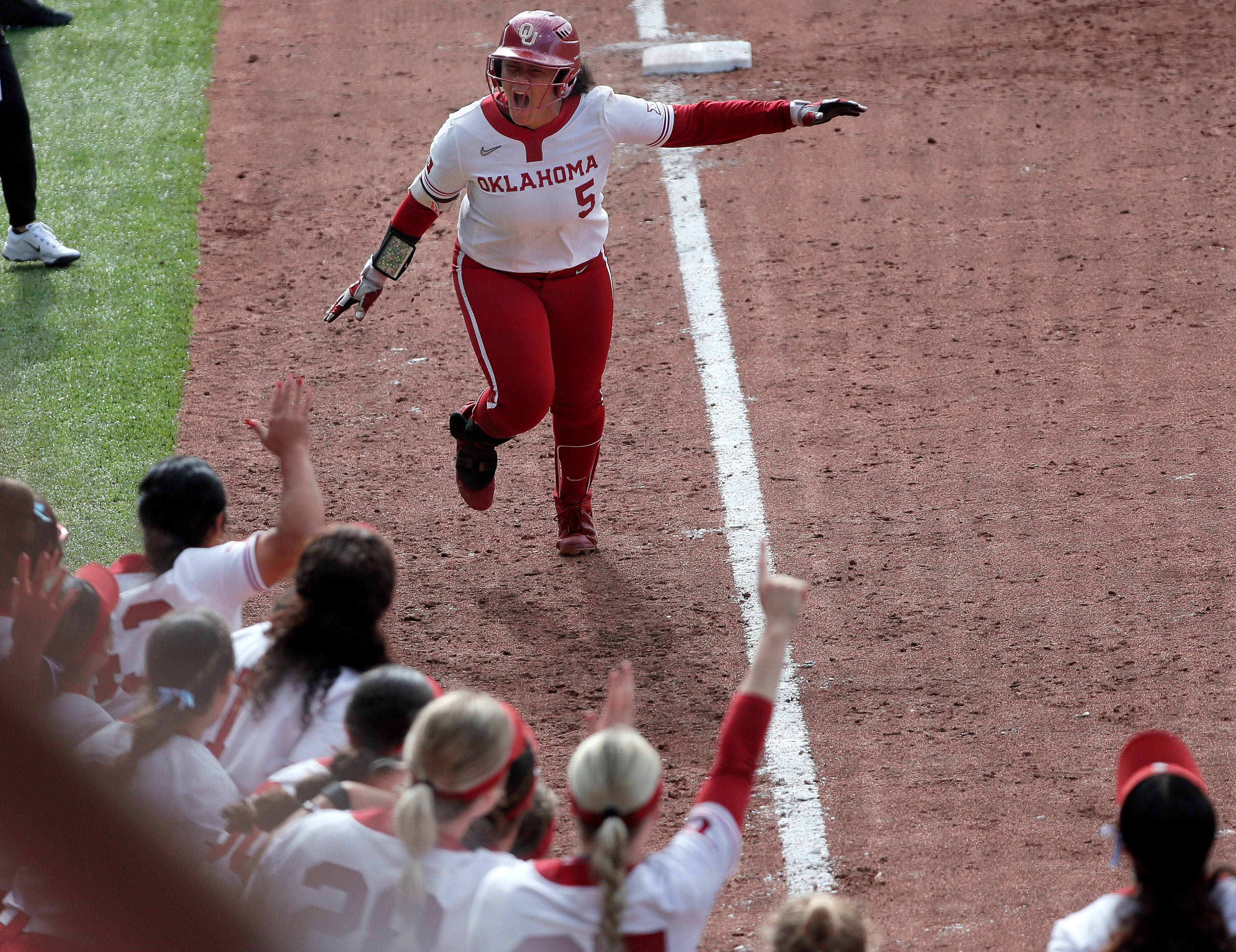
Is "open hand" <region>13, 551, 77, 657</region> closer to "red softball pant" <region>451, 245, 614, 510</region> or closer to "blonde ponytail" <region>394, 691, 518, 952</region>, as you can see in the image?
"blonde ponytail" <region>394, 691, 518, 952</region>

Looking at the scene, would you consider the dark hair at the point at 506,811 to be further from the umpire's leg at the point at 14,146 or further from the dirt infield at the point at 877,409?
the umpire's leg at the point at 14,146

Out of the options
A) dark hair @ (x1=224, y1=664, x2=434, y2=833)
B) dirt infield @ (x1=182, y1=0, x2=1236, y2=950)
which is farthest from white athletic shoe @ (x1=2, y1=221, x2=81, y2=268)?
dark hair @ (x1=224, y1=664, x2=434, y2=833)

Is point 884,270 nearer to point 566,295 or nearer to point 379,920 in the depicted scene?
point 566,295

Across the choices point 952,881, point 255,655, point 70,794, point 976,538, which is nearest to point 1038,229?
point 976,538

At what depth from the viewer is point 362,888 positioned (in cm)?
220

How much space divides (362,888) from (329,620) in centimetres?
65

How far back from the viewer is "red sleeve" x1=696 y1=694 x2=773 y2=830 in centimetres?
228

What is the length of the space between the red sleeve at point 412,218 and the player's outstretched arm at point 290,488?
60.5 inches

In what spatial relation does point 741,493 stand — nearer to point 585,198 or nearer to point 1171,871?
point 585,198

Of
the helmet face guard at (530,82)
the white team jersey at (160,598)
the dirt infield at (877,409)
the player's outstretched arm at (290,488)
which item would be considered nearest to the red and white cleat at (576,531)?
the dirt infield at (877,409)

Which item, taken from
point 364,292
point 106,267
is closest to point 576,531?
point 364,292

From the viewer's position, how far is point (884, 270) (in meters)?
6.54

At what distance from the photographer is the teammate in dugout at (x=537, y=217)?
445 cm

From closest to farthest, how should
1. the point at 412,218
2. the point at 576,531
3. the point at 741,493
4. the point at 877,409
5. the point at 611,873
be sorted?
the point at 611,873
the point at 412,218
the point at 576,531
the point at 741,493
the point at 877,409
